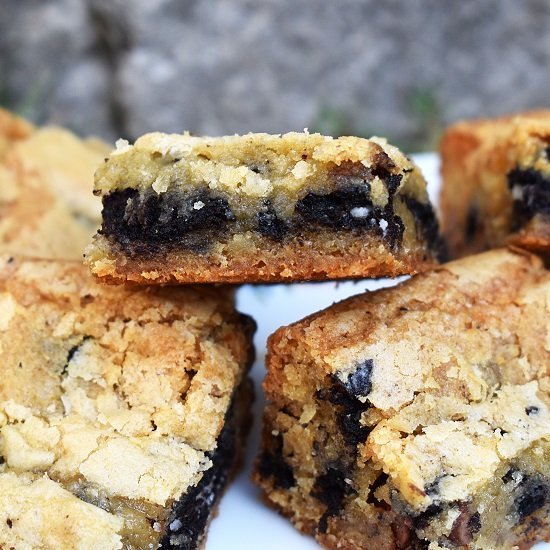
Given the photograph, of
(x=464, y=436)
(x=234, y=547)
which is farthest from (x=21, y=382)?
(x=464, y=436)

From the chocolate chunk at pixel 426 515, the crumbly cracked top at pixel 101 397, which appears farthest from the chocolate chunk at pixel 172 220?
the chocolate chunk at pixel 426 515

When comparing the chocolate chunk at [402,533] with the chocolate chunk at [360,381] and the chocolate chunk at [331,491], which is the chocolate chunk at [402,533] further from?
the chocolate chunk at [360,381]

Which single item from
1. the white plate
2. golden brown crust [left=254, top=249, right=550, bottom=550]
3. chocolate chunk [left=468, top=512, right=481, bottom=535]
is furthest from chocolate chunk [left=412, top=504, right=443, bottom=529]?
the white plate

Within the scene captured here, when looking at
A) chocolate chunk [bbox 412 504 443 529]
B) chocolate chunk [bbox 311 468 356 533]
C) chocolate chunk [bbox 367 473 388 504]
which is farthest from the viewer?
chocolate chunk [bbox 311 468 356 533]

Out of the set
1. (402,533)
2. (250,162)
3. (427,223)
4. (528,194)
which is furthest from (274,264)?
(528,194)

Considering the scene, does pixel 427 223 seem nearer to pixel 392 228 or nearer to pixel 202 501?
pixel 392 228

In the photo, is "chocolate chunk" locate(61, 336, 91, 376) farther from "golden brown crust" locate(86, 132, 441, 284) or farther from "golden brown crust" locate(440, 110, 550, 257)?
"golden brown crust" locate(440, 110, 550, 257)

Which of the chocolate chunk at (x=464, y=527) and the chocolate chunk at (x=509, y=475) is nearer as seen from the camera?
the chocolate chunk at (x=464, y=527)
